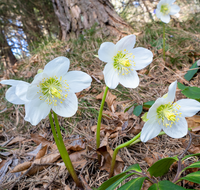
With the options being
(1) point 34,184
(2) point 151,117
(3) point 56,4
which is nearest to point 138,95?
(2) point 151,117

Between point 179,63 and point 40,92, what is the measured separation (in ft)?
7.45

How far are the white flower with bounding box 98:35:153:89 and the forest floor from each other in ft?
1.81

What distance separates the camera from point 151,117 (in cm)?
94

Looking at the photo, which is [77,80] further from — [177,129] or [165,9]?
[165,9]

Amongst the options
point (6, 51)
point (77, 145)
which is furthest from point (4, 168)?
point (6, 51)

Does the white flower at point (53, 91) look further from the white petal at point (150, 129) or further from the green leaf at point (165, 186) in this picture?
the green leaf at point (165, 186)

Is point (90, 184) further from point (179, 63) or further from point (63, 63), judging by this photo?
point (179, 63)

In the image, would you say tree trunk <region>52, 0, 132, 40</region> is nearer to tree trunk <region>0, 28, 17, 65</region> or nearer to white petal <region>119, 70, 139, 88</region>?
white petal <region>119, 70, 139, 88</region>

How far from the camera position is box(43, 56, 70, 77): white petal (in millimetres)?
947

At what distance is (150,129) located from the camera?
36.6 inches

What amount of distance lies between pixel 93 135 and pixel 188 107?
0.92 m

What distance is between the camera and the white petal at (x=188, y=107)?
0.96m

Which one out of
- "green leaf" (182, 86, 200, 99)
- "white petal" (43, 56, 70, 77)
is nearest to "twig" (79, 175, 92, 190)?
"white petal" (43, 56, 70, 77)

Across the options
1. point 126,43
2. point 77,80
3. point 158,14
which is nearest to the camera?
point 77,80
